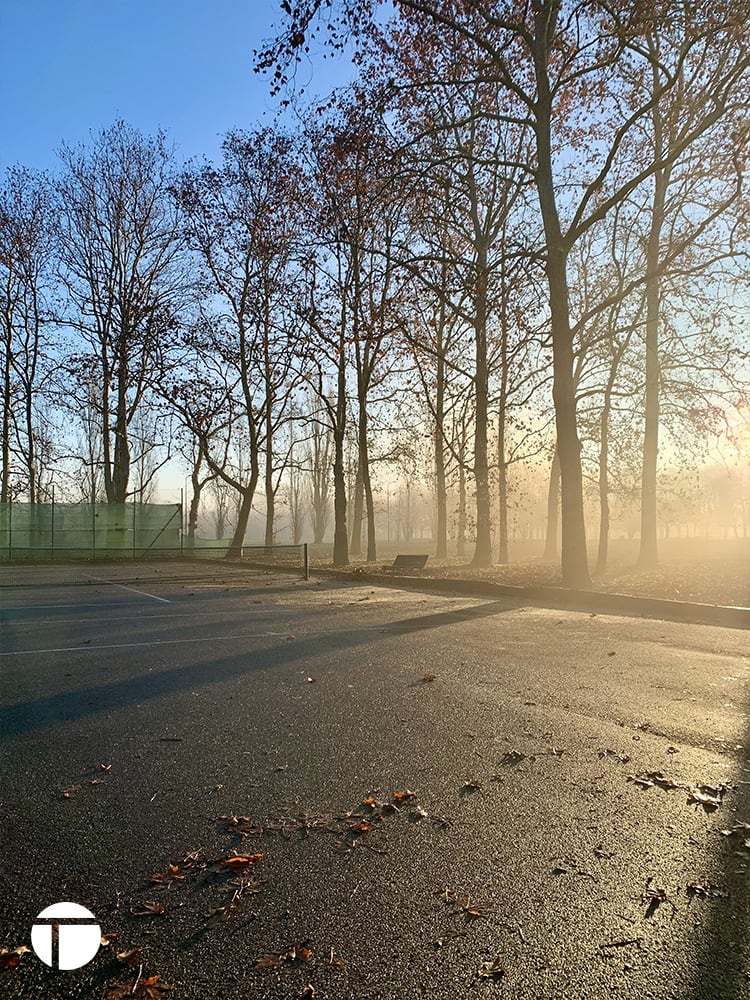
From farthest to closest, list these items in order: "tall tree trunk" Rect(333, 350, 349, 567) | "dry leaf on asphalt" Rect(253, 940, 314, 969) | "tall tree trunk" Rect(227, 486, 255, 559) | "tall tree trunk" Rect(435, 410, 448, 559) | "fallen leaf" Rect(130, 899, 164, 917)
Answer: "tall tree trunk" Rect(227, 486, 255, 559)
"tall tree trunk" Rect(435, 410, 448, 559)
"tall tree trunk" Rect(333, 350, 349, 567)
"fallen leaf" Rect(130, 899, 164, 917)
"dry leaf on asphalt" Rect(253, 940, 314, 969)

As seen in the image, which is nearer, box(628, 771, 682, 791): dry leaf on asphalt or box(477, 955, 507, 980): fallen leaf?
box(477, 955, 507, 980): fallen leaf

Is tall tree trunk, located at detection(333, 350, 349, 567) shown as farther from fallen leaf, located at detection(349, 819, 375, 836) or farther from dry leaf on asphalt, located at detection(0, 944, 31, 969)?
dry leaf on asphalt, located at detection(0, 944, 31, 969)

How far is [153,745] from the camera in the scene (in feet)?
12.5

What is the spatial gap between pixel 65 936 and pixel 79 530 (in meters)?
32.9

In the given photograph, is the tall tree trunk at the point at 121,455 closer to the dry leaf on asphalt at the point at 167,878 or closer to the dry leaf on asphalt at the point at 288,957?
the dry leaf on asphalt at the point at 167,878

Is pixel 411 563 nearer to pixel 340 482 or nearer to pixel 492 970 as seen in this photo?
pixel 340 482

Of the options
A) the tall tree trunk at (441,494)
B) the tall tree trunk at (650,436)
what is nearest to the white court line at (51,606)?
the tall tree trunk at (650,436)

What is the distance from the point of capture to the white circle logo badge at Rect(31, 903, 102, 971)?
1935 mm

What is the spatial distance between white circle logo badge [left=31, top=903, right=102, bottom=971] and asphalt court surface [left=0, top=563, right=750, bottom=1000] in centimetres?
5

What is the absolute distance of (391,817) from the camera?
2.81 meters

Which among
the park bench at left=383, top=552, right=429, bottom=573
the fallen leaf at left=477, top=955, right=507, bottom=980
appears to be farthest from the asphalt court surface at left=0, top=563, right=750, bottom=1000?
the park bench at left=383, top=552, right=429, bottom=573

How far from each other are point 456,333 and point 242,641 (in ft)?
71.3

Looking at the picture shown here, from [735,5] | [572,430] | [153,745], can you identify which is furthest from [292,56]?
[153,745]

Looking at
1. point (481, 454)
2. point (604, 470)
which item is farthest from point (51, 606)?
point (604, 470)
